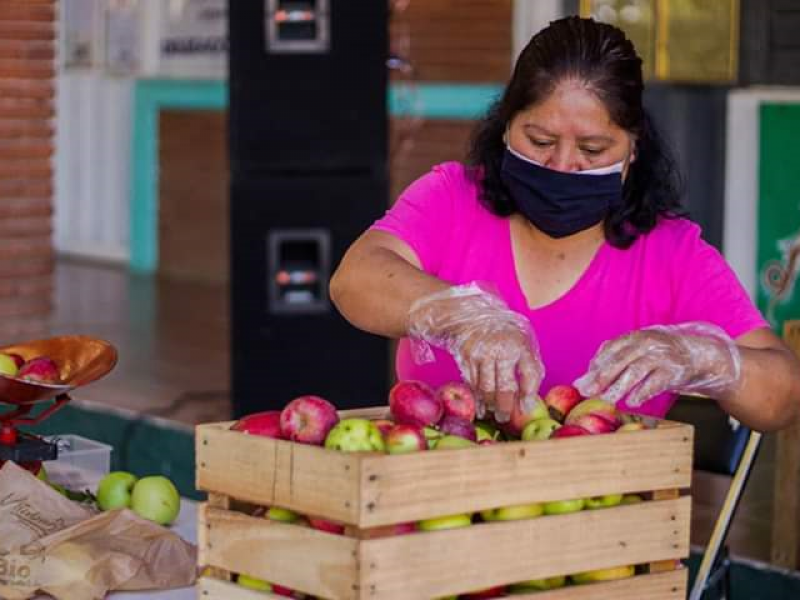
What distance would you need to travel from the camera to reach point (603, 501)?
1.89 metres

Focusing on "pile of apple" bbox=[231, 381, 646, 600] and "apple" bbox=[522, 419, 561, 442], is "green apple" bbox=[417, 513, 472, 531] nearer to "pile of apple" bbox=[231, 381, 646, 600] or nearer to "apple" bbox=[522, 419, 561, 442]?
"pile of apple" bbox=[231, 381, 646, 600]

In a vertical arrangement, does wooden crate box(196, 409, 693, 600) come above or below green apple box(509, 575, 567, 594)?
above

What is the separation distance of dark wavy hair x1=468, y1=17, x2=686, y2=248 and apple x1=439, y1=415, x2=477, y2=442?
23.5 inches

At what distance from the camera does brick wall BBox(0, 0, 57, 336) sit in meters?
7.20

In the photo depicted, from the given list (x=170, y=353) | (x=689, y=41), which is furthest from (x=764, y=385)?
(x=170, y=353)

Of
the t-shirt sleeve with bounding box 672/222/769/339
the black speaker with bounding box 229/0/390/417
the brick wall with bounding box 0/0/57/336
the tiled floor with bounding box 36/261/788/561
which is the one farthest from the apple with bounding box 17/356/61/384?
the brick wall with bounding box 0/0/57/336

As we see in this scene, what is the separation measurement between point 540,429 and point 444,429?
118 mm

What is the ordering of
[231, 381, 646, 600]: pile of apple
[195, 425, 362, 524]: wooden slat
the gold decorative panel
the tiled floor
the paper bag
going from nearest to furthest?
[195, 425, 362, 524]: wooden slat → [231, 381, 646, 600]: pile of apple → the paper bag → the tiled floor → the gold decorative panel

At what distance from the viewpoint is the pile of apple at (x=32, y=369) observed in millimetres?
2475

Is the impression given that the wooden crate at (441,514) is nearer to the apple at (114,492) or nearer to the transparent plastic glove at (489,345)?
the transparent plastic glove at (489,345)

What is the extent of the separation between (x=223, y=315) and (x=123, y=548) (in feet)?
23.3

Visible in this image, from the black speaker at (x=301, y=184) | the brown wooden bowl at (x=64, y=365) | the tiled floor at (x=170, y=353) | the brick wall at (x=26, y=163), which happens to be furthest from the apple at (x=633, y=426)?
the brick wall at (x=26, y=163)

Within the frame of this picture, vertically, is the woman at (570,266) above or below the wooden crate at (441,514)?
above

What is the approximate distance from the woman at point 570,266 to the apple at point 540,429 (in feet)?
0.20
